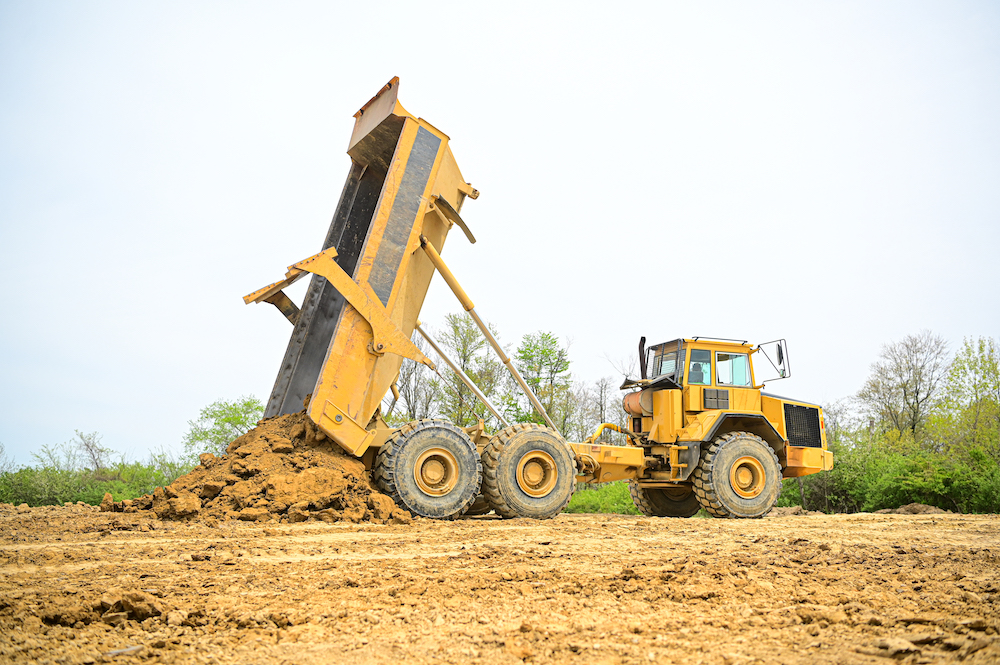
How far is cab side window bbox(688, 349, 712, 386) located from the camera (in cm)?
1011

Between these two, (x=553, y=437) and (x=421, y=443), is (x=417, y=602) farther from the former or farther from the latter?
(x=553, y=437)

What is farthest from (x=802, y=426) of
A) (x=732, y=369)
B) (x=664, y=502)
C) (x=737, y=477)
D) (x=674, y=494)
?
(x=664, y=502)

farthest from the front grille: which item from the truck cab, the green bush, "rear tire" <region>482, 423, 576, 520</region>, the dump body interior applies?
the green bush

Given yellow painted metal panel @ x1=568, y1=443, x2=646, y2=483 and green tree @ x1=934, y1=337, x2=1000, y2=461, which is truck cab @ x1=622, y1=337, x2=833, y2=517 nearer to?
yellow painted metal panel @ x1=568, y1=443, x2=646, y2=483

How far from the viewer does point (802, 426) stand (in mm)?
10594

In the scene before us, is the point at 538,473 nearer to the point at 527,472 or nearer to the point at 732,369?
the point at 527,472

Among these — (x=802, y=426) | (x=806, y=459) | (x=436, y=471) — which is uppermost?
(x=802, y=426)

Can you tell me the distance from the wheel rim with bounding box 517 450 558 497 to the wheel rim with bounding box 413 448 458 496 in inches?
37.5

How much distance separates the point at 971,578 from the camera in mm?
3951

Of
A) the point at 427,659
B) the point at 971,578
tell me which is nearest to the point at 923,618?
the point at 971,578

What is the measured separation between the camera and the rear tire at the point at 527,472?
25.0 feet

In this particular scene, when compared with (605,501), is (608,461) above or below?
above

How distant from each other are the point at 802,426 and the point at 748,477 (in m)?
1.66

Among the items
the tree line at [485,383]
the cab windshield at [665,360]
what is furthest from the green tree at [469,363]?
the cab windshield at [665,360]
